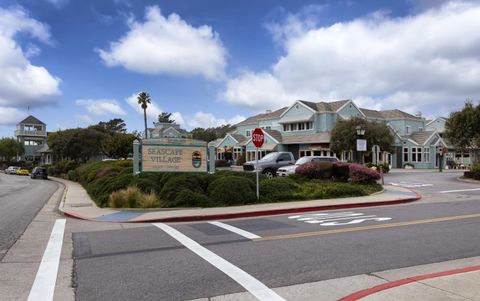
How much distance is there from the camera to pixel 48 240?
31.0 ft

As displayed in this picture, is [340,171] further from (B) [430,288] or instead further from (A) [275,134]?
(A) [275,134]

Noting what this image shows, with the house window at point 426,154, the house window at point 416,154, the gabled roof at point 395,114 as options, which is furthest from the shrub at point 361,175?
the gabled roof at point 395,114

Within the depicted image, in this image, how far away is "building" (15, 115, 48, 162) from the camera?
98062 millimetres

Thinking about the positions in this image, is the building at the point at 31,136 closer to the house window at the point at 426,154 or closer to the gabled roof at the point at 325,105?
the gabled roof at the point at 325,105

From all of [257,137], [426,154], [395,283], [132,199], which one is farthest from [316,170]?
[426,154]

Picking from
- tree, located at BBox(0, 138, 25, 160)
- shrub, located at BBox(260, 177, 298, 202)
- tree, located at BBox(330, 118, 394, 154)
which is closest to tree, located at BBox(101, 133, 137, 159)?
tree, located at BBox(330, 118, 394, 154)

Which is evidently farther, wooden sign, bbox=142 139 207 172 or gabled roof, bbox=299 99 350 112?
gabled roof, bbox=299 99 350 112

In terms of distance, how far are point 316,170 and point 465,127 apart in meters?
23.4

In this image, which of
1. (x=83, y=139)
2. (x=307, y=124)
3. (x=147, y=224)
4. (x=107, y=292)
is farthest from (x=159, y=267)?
(x=83, y=139)

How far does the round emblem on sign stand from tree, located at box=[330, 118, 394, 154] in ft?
74.3

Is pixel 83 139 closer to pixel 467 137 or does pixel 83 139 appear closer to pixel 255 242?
pixel 467 137

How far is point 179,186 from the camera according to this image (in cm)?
1592

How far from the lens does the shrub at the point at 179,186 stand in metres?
15.6

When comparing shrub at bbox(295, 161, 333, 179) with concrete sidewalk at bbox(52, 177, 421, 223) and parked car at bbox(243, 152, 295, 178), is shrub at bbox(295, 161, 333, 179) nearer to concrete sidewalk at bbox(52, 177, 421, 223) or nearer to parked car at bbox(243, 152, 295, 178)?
concrete sidewalk at bbox(52, 177, 421, 223)
